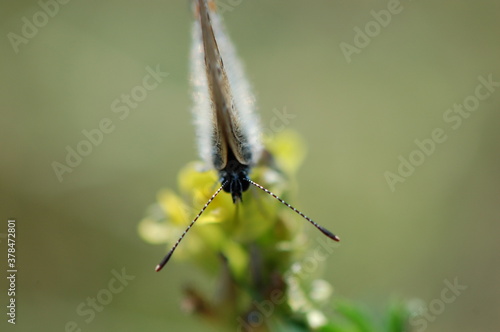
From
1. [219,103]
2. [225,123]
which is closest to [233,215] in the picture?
[225,123]

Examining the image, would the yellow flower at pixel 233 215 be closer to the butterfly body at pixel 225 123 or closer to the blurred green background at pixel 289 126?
the butterfly body at pixel 225 123

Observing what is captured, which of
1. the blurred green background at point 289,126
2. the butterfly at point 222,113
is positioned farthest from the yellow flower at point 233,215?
the blurred green background at point 289,126

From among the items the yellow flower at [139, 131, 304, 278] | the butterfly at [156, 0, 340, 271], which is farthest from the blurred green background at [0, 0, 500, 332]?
the butterfly at [156, 0, 340, 271]

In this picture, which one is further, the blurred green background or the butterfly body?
the blurred green background

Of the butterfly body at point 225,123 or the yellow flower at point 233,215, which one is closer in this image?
the butterfly body at point 225,123

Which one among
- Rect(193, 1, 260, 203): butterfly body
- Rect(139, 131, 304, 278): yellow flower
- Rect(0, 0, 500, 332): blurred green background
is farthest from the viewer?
Rect(0, 0, 500, 332): blurred green background

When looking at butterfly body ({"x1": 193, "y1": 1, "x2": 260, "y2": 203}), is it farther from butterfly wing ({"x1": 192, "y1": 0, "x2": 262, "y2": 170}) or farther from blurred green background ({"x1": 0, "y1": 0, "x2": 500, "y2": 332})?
blurred green background ({"x1": 0, "y1": 0, "x2": 500, "y2": 332})

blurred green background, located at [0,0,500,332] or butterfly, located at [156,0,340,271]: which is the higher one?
butterfly, located at [156,0,340,271]
